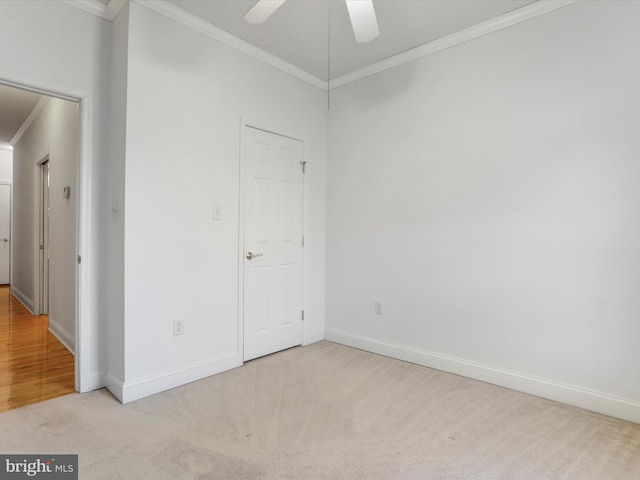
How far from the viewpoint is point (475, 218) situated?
279 centimetres

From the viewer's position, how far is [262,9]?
165 cm

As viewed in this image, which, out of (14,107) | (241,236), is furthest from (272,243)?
(14,107)

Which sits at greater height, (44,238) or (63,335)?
(44,238)

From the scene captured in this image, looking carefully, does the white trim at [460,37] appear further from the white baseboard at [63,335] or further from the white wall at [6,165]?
the white wall at [6,165]

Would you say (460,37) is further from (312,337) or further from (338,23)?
(312,337)

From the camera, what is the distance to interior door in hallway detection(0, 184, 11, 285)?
6.66 m

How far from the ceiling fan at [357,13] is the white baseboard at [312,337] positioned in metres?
2.78

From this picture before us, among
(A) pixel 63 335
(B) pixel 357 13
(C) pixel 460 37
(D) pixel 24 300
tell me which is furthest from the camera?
(D) pixel 24 300

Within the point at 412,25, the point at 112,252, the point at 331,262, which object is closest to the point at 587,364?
the point at 331,262

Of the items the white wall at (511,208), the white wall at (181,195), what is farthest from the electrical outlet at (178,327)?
the white wall at (511,208)

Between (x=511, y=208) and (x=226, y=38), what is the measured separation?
8.61 feet

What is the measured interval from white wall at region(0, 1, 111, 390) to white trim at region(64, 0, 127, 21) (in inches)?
1.2

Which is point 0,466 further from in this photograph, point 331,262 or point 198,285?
point 331,262

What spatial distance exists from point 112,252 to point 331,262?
6.80ft
